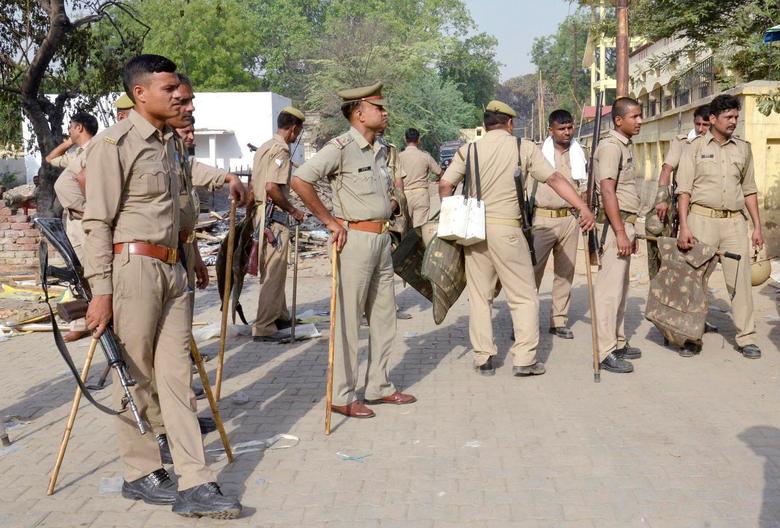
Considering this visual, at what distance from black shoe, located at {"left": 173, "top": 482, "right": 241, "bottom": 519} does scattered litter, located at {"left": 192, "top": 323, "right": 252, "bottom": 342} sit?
4491mm

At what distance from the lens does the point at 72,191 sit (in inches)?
246

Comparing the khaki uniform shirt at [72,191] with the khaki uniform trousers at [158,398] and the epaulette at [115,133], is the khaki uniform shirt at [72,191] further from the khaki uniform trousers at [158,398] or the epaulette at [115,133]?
the epaulette at [115,133]

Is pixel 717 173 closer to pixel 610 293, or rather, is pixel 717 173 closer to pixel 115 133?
pixel 610 293

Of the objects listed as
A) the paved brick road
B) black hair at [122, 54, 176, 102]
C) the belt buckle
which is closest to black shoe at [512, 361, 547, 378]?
the paved brick road

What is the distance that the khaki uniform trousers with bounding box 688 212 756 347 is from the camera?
7488mm

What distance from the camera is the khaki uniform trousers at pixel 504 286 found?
684 centimetres

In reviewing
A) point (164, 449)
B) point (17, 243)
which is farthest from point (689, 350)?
point (17, 243)

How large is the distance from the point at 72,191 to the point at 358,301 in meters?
2.15

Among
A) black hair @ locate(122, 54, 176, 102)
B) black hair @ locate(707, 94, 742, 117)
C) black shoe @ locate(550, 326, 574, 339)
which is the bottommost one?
black shoe @ locate(550, 326, 574, 339)

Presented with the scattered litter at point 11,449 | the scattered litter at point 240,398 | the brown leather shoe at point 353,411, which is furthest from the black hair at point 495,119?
the scattered litter at point 11,449

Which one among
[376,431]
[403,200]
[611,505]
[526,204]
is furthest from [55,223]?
[403,200]

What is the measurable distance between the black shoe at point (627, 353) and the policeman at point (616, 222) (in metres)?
0.07

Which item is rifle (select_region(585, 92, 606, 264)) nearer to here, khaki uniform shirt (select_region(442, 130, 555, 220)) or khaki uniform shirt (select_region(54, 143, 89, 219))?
khaki uniform shirt (select_region(442, 130, 555, 220))

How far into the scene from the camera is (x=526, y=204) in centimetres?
700
